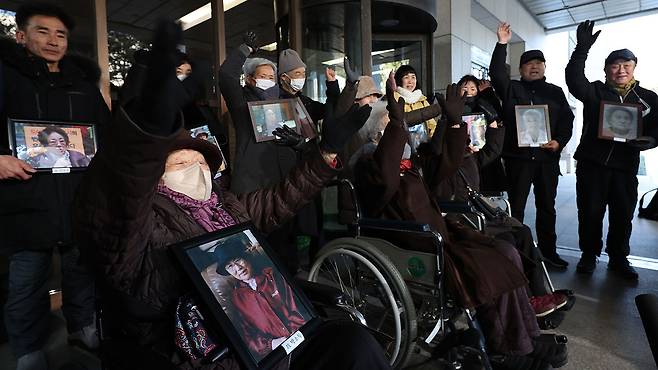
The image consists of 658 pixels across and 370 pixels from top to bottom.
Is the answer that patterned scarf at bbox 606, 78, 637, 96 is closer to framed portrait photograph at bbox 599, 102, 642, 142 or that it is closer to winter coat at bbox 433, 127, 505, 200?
framed portrait photograph at bbox 599, 102, 642, 142

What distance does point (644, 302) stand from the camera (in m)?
0.74

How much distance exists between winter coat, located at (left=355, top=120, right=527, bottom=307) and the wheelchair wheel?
227 mm

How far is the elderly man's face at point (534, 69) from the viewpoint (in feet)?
11.5

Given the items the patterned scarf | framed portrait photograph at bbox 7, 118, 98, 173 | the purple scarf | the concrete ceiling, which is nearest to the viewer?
the purple scarf

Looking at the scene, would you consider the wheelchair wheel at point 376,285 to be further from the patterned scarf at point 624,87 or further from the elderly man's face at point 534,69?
the patterned scarf at point 624,87

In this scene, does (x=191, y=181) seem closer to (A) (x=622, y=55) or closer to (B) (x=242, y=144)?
(B) (x=242, y=144)

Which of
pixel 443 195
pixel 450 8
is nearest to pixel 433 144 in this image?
pixel 443 195

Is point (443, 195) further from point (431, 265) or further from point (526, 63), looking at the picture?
point (526, 63)

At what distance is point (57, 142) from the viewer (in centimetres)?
181

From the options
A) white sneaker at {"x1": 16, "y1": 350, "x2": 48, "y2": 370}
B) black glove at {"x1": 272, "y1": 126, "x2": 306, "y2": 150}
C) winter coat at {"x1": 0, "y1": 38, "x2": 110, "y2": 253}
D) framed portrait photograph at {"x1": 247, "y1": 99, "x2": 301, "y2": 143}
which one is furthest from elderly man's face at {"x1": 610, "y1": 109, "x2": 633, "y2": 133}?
white sneaker at {"x1": 16, "y1": 350, "x2": 48, "y2": 370}

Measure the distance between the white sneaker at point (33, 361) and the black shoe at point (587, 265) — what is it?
3.61 m

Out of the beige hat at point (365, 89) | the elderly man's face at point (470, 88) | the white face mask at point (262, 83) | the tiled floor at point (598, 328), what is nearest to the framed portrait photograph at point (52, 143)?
the tiled floor at point (598, 328)

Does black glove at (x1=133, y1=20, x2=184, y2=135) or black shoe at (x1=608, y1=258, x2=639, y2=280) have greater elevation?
black glove at (x1=133, y1=20, x2=184, y2=135)

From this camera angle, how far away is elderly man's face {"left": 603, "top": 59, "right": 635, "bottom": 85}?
10.2ft
